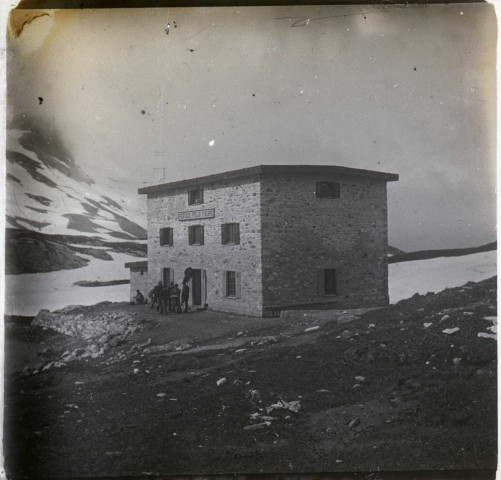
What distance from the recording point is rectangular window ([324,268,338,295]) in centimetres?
534

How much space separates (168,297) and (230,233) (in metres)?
1.04

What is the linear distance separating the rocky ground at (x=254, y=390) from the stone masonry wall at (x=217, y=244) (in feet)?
0.96

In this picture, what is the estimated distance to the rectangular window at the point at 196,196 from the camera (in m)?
5.39

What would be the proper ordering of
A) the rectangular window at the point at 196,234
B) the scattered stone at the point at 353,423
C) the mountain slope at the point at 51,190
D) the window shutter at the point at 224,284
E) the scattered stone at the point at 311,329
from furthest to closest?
1. the rectangular window at the point at 196,234
2. the window shutter at the point at 224,284
3. the scattered stone at the point at 311,329
4. the mountain slope at the point at 51,190
5. the scattered stone at the point at 353,423

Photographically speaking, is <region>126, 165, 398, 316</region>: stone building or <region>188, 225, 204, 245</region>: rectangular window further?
<region>188, 225, 204, 245</region>: rectangular window

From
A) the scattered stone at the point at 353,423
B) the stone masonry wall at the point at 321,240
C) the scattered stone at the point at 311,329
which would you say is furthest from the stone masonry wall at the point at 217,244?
the scattered stone at the point at 353,423

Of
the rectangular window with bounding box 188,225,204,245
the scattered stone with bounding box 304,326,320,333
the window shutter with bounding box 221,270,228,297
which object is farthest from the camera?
the rectangular window with bounding box 188,225,204,245

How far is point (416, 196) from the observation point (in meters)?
5.29

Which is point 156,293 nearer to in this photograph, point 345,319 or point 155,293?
point 155,293

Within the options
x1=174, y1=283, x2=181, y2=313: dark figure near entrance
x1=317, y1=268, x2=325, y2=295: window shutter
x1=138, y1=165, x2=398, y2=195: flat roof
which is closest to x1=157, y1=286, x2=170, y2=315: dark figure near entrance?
x1=174, y1=283, x2=181, y2=313: dark figure near entrance

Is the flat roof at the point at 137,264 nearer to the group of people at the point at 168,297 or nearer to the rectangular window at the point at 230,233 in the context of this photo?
the group of people at the point at 168,297

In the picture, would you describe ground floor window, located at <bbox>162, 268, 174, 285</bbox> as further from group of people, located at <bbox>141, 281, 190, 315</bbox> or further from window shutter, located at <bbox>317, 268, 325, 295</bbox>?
window shutter, located at <bbox>317, 268, 325, 295</bbox>

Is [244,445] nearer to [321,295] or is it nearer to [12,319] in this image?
[321,295]

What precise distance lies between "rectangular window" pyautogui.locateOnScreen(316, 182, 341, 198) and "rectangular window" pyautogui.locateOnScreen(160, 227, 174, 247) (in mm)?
1760
